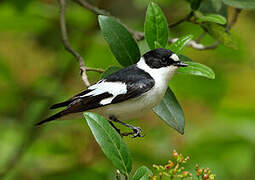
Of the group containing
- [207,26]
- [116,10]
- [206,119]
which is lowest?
[206,119]

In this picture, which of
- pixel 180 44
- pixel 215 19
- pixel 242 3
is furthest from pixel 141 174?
pixel 242 3

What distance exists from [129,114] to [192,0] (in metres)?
0.72

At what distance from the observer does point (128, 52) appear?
220cm

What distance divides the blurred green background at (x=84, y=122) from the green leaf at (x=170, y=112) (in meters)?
1.09

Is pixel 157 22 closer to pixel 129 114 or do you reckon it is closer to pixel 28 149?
pixel 129 114

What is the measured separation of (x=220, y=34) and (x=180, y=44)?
321mm

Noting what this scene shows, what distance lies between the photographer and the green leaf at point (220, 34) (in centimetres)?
227

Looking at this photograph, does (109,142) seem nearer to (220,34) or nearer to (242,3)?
(220,34)

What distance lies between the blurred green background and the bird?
3.57 feet

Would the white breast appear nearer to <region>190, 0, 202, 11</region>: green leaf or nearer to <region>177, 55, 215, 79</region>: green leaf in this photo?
<region>177, 55, 215, 79</region>: green leaf

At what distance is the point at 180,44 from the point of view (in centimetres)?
209

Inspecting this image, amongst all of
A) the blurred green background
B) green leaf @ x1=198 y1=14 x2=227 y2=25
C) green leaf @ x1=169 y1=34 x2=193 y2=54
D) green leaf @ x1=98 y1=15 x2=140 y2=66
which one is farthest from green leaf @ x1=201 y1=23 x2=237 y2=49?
the blurred green background

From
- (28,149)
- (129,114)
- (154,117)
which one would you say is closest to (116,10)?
(154,117)

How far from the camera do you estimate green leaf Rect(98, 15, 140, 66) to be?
2.12m
